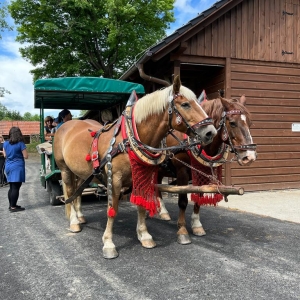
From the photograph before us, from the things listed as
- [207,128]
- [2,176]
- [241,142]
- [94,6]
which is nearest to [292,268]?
[241,142]

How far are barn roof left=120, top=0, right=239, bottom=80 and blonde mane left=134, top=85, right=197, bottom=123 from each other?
3.56 m

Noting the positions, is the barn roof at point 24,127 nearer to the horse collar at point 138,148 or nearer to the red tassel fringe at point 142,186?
the horse collar at point 138,148

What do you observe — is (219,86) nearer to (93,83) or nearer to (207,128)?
(93,83)

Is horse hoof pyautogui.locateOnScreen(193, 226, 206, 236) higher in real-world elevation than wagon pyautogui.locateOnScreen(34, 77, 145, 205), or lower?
lower

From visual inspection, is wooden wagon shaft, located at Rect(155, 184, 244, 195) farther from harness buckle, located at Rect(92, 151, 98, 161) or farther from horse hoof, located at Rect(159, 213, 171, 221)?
horse hoof, located at Rect(159, 213, 171, 221)

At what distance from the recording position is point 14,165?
6.08m

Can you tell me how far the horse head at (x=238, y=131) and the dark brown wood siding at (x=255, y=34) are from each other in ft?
13.4

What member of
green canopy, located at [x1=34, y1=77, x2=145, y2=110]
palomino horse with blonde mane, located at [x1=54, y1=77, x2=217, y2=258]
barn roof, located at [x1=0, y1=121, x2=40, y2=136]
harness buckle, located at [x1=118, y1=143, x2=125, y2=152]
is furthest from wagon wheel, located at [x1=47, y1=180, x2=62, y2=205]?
barn roof, located at [x1=0, y1=121, x2=40, y2=136]

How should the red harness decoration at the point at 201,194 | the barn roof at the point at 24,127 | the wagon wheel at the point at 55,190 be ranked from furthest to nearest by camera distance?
the barn roof at the point at 24,127, the wagon wheel at the point at 55,190, the red harness decoration at the point at 201,194

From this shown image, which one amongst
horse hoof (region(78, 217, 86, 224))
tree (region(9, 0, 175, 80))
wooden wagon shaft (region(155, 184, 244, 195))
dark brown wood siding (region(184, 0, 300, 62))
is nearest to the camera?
wooden wagon shaft (region(155, 184, 244, 195))

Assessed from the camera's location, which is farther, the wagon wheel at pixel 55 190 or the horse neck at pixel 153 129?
the wagon wheel at pixel 55 190

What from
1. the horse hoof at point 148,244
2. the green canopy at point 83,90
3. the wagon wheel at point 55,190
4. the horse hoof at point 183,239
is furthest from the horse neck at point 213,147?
the wagon wheel at point 55,190

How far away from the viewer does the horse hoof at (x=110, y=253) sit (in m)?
3.42

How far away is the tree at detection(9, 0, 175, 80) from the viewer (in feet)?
52.1
